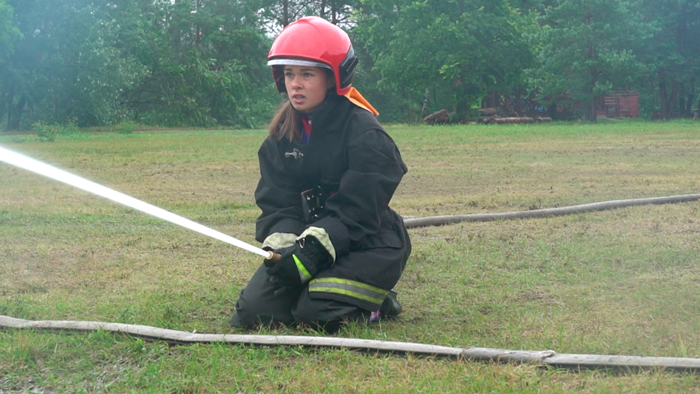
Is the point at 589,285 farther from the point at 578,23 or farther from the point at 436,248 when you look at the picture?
the point at 578,23

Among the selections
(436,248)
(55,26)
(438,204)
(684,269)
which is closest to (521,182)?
(438,204)

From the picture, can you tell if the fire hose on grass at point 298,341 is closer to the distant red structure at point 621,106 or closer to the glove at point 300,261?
the glove at point 300,261

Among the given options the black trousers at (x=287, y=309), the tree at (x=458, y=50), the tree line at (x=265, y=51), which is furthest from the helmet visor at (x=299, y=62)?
the tree at (x=458, y=50)

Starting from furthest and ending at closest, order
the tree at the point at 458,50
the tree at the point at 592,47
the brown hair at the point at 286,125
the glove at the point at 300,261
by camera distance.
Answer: the tree at the point at 458,50
the tree at the point at 592,47
the brown hair at the point at 286,125
the glove at the point at 300,261

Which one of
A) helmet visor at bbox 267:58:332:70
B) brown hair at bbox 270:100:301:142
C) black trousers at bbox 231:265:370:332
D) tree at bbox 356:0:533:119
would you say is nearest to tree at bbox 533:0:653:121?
tree at bbox 356:0:533:119

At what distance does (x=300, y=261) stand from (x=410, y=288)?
4.09 feet

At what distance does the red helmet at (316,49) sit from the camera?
4.25 meters

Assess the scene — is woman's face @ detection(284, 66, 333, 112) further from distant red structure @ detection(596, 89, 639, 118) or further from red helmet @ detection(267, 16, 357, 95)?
distant red structure @ detection(596, 89, 639, 118)

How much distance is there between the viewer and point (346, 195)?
13.7ft

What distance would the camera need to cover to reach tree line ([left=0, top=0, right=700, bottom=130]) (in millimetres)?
34250

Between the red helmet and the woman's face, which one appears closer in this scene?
the red helmet

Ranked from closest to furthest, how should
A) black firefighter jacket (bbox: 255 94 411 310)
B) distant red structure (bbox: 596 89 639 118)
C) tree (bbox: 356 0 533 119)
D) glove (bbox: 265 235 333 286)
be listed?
1. glove (bbox: 265 235 333 286)
2. black firefighter jacket (bbox: 255 94 411 310)
3. tree (bbox: 356 0 533 119)
4. distant red structure (bbox: 596 89 639 118)

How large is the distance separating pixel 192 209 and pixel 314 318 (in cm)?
524

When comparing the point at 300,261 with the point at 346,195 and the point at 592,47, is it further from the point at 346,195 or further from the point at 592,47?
the point at 592,47
